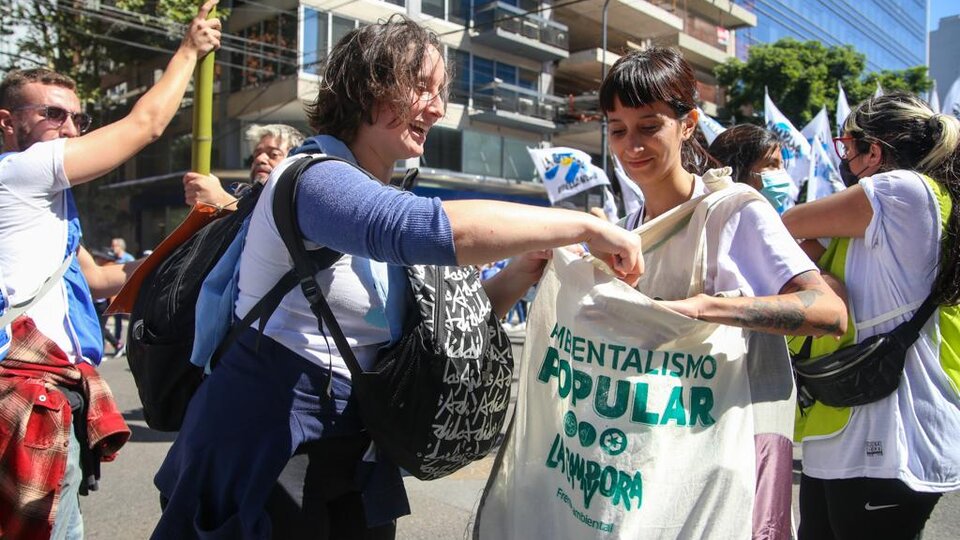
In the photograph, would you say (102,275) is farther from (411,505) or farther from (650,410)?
(411,505)

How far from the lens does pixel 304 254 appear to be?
1508 millimetres

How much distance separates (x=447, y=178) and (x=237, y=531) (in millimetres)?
22293

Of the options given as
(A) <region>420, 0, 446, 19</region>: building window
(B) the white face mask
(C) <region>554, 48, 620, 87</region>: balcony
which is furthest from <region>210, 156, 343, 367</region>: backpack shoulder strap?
(C) <region>554, 48, 620, 87</region>: balcony

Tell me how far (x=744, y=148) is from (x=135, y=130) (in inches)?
92.8

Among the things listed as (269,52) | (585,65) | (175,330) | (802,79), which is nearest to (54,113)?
(175,330)

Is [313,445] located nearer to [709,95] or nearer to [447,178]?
[447,178]

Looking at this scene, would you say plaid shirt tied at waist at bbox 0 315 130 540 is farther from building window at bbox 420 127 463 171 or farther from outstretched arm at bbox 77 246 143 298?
building window at bbox 420 127 463 171

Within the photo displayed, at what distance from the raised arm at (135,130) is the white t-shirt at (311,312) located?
0.64 metres

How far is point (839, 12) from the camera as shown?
5419 cm

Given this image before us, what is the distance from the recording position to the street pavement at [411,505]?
3867 mm

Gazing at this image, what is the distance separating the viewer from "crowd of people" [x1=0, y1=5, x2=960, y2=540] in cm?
155

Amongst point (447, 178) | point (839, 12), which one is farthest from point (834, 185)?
point (839, 12)

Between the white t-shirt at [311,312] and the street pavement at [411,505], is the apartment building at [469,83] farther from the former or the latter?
the white t-shirt at [311,312]

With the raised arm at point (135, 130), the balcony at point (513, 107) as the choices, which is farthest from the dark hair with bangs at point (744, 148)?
the balcony at point (513, 107)
